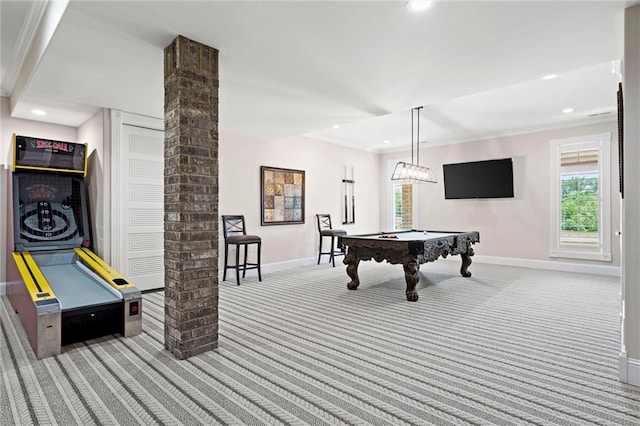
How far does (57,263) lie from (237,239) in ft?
7.09

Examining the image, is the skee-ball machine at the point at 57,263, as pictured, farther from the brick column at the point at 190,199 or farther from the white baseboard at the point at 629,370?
the white baseboard at the point at 629,370

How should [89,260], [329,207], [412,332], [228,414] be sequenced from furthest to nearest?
1. [329,207]
2. [89,260]
3. [412,332]
4. [228,414]

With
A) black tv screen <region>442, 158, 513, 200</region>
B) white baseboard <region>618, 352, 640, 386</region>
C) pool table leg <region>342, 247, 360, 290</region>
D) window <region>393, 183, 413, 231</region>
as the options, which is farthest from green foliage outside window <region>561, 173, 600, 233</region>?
white baseboard <region>618, 352, 640, 386</region>

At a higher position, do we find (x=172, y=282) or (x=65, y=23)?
(x=65, y=23)

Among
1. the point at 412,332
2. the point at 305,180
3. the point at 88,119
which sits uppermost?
the point at 88,119

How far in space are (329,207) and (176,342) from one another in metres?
5.28

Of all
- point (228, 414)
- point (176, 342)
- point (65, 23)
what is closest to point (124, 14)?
point (65, 23)

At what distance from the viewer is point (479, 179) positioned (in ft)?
23.8

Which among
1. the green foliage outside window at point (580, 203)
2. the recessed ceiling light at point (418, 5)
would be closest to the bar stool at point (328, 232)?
the green foliage outside window at point (580, 203)

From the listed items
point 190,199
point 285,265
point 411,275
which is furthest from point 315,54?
point 285,265

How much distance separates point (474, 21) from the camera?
2.50 m

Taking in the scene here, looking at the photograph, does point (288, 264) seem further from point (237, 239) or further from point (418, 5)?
point (418, 5)

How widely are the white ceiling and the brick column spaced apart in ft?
0.95

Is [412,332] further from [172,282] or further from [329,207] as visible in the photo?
[329,207]
